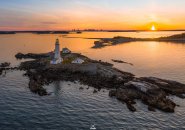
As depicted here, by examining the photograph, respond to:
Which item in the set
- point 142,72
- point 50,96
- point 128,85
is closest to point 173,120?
point 128,85

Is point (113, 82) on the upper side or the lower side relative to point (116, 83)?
upper

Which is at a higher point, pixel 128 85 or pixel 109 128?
pixel 128 85

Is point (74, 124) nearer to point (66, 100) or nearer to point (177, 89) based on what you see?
point (66, 100)

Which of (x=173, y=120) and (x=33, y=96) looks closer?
(x=173, y=120)

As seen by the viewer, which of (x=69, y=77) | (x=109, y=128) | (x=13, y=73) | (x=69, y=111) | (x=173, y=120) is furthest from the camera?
(x=13, y=73)

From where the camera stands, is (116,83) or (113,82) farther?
(113,82)
